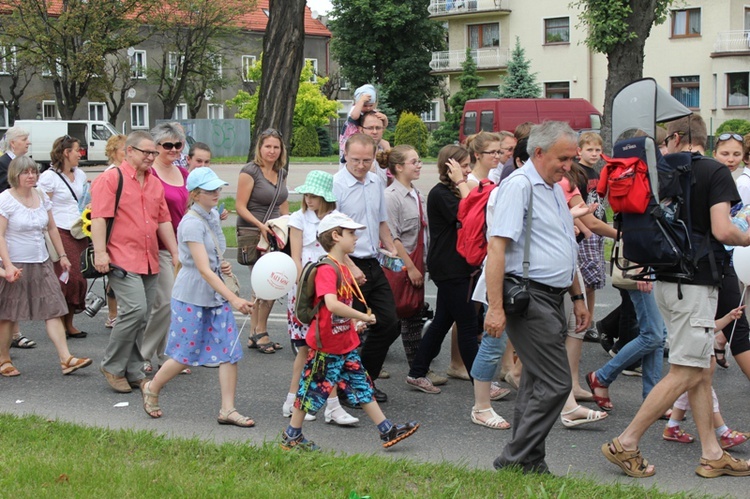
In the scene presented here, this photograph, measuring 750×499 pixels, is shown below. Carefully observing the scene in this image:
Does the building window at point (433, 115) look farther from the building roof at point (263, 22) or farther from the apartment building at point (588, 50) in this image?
the building roof at point (263, 22)

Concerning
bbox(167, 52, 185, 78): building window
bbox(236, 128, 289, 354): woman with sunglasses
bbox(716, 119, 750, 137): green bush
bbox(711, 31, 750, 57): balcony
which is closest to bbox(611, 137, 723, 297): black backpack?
bbox(236, 128, 289, 354): woman with sunglasses

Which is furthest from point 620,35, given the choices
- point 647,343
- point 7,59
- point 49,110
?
point 49,110

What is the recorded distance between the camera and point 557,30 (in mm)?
53938

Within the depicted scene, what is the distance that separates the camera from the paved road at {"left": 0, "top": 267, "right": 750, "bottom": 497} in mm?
5719

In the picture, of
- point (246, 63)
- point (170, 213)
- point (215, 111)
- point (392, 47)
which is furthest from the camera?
point (215, 111)

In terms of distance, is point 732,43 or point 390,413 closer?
point 390,413

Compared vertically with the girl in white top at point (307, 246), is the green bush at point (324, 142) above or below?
above

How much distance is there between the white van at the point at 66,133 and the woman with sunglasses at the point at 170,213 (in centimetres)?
3604

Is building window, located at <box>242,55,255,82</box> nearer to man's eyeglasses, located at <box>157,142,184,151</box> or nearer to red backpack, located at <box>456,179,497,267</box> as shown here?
man's eyeglasses, located at <box>157,142,184,151</box>

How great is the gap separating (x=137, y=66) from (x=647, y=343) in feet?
181

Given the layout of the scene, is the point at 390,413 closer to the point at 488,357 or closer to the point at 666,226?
the point at 488,357

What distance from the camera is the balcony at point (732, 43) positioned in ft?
156

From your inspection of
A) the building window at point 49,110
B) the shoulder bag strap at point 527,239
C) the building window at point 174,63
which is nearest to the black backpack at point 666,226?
the shoulder bag strap at point 527,239

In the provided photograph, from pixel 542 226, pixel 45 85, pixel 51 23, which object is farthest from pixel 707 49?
pixel 542 226
